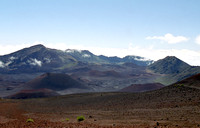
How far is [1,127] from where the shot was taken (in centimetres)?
2167

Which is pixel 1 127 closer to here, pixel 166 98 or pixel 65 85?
pixel 166 98

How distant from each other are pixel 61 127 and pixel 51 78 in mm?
146975

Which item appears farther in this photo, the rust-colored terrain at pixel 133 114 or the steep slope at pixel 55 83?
the steep slope at pixel 55 83

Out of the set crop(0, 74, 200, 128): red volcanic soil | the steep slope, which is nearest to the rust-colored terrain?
crop(0, 74, 200, 128): red volcanic soil

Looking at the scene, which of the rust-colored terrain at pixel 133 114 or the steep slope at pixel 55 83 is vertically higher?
the steep slope at pixel 55 83

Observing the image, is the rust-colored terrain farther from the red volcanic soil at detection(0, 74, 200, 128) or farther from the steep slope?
the steep slope

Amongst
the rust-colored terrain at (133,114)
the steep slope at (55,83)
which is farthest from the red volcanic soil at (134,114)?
the steep slope at (55,83)

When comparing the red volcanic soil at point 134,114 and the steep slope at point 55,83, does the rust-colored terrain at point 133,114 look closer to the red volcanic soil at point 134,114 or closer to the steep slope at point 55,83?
the red volcanic soil at point 134,114

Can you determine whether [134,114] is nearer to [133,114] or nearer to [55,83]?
[133,114]

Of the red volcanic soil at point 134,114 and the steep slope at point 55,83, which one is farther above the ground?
the steep slope at point 55,83

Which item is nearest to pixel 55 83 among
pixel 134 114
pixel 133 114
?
pixel 133 114

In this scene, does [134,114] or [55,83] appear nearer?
[134,114]

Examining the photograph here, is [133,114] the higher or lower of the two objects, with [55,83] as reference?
lower

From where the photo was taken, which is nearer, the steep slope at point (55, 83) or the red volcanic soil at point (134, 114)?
the red volcanic soil at point (134, 114)
